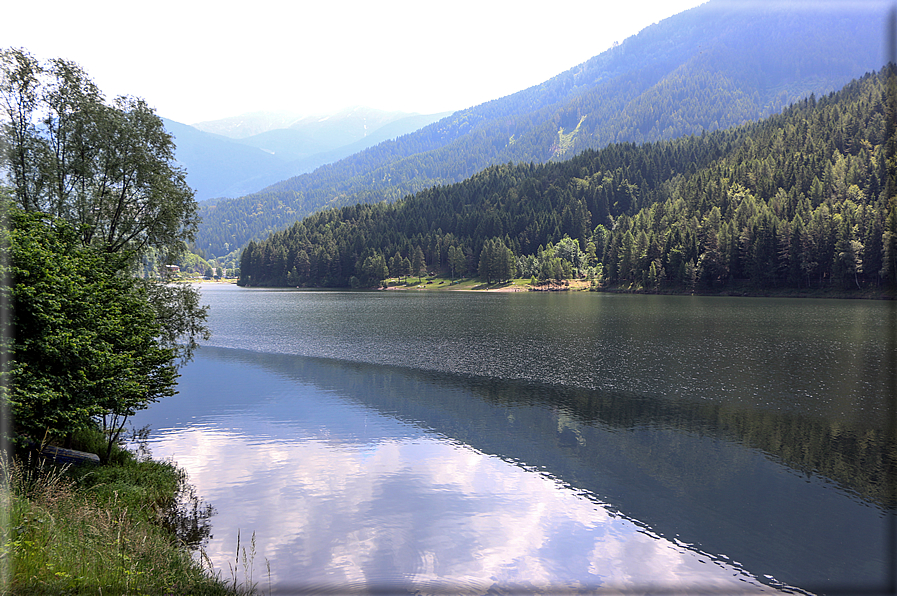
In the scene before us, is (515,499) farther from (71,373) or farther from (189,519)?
(71,373)

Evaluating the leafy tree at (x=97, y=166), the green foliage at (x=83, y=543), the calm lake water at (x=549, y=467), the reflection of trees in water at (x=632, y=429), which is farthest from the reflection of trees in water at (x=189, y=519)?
the leafy tree at (x=97, y=166)

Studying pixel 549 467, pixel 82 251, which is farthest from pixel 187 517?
pixel 549 467

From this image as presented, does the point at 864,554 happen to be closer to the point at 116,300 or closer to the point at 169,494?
the point at 169,494

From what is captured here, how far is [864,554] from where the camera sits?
47.6 feet

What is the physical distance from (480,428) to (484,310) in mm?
69882

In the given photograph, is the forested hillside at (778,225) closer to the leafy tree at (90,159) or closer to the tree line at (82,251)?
the leafy tree at (90,159)

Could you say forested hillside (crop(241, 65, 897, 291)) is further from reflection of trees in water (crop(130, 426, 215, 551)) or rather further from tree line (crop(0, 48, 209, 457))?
reflection of trees in water (crop(130, 426, 215, 551))

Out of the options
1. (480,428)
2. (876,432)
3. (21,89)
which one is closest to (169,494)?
(480,428)

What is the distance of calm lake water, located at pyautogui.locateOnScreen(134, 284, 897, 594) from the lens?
14.1 m

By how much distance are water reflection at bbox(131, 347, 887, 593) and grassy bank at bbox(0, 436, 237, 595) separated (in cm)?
176

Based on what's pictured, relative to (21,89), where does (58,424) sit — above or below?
below

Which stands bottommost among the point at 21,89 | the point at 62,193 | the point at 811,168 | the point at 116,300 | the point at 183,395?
the point at 183,395

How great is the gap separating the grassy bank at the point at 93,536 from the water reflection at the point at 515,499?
1.76 meters

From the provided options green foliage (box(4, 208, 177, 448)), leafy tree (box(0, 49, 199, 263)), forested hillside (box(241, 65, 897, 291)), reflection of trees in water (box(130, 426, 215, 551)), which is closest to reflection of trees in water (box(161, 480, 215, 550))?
reflection of trees in water (box(130, 426, 215, 551))
